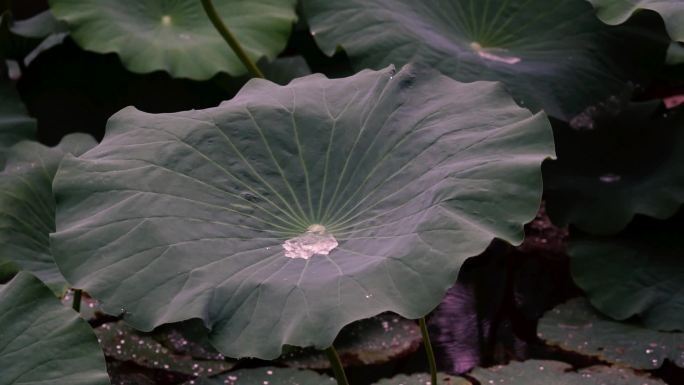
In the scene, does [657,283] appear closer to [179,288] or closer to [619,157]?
[619,157]

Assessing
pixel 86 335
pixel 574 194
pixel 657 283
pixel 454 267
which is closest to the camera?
pixel 454 267

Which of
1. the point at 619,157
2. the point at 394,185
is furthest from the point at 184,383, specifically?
the point at 619,157

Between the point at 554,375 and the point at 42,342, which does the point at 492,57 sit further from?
the point at 42,342

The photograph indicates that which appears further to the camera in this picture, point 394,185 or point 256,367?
point 256,367

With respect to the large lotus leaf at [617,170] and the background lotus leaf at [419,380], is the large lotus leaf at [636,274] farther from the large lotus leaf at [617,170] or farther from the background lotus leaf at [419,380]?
the background lotus leaf at [419,380]

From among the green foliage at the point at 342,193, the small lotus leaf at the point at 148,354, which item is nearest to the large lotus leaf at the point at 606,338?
the green foliage at the point at 342,193

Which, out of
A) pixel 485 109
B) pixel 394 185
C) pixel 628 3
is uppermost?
pixel 628 3

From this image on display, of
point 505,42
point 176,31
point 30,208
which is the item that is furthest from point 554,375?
point 176,31
